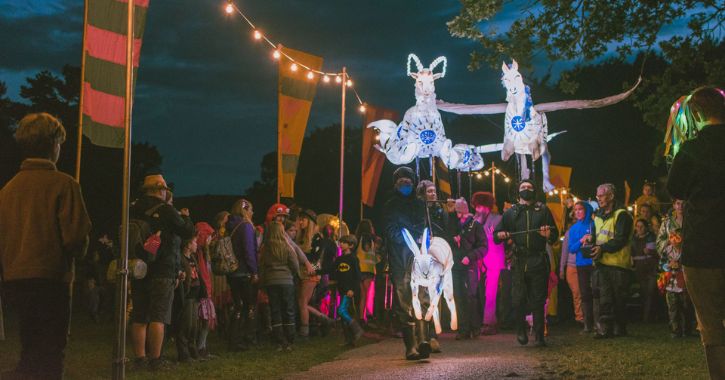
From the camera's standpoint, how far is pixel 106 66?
1248 centimetres

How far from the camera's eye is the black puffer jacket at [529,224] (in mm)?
12438

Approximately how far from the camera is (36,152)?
19.3 ft

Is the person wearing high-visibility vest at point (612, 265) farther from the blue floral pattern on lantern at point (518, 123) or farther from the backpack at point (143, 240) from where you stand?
the blue floral pattern on lantern at point (518, 123)

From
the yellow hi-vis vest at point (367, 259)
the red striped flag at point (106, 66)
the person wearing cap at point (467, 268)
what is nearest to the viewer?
the red striped flag at point (106, 66)

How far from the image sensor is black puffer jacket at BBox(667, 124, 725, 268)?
548 centimetres

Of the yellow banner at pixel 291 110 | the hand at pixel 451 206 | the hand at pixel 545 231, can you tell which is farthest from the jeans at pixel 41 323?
the yellow banner at pixel 291 110

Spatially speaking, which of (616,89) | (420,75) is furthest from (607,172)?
(420,75)

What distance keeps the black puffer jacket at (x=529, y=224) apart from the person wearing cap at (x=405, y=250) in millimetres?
2345

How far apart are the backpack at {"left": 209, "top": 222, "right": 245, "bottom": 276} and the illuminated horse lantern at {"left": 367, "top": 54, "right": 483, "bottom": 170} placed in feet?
33.9

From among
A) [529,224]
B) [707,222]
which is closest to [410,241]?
[529,224]

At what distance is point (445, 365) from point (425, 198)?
7.29 feet

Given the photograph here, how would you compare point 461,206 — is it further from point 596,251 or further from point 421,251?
point 421,251

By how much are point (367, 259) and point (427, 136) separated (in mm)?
6216

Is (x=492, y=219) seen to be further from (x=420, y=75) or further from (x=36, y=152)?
(x=36, y=152)
